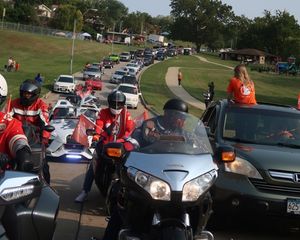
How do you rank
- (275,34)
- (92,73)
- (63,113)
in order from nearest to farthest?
(63,113) < (92,73) < (275,34)

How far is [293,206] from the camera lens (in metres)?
6.65

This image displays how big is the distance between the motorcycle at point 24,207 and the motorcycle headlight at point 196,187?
0.93 meters

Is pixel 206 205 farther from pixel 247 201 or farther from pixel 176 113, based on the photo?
pixel 247 201

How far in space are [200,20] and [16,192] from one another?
521ft

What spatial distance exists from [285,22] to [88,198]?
135 m

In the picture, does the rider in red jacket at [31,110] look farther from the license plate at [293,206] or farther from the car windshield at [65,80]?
the car windshield at [65,80]

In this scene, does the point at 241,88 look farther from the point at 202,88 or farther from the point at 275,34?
the point at 275,34

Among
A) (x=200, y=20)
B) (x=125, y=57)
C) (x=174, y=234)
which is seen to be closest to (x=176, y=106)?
(x=174, y=234)

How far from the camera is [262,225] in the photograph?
783 cm

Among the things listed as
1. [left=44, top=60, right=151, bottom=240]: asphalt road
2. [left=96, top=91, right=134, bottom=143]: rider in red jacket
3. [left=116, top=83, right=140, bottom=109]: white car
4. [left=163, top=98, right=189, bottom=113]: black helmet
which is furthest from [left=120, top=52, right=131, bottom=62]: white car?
[left=163, top=98, right=189, bottom=113]: black helmet

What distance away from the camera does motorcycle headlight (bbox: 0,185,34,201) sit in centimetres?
327

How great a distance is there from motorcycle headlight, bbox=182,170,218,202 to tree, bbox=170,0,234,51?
6136 inches

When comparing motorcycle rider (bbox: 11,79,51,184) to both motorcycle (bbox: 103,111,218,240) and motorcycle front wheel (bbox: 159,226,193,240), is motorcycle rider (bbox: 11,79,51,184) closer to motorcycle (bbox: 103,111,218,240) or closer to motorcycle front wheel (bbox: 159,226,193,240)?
motorcycle (bbox: 103,111,218,240)

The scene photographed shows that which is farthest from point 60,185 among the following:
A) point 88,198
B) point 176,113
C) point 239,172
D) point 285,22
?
point 285,22
